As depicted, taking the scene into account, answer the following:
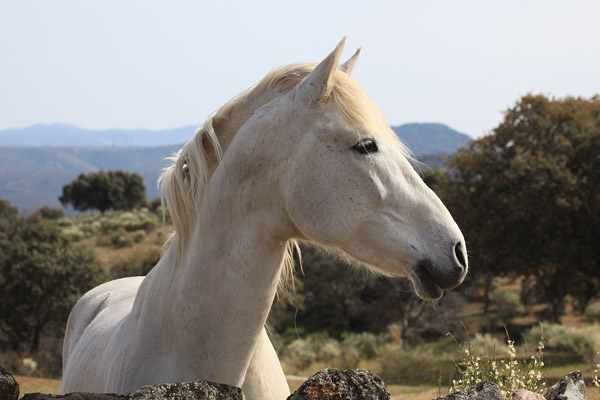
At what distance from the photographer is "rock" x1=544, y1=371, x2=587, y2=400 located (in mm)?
2402

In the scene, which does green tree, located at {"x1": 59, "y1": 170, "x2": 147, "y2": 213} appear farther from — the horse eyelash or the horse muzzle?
the horse muzzle

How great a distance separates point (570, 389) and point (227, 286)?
1733mm

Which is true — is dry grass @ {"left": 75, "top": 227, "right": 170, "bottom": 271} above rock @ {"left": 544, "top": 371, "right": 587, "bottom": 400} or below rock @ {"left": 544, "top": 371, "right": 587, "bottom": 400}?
below

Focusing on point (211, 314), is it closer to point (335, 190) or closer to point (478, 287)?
point (335, 190)

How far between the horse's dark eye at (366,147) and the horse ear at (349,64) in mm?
604

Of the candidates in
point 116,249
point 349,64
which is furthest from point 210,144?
point 116,249

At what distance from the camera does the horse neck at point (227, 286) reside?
7.58ft

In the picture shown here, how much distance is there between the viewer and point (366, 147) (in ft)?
7.29

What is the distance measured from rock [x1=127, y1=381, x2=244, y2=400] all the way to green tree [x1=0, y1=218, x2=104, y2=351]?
73.2 feet

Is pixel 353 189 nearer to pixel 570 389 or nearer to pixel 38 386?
pixel 570 389

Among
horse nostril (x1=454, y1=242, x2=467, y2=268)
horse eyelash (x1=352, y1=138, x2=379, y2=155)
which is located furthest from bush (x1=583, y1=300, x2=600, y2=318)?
horse eyelash (x1=352, y1=138, x2=379, y2=155)

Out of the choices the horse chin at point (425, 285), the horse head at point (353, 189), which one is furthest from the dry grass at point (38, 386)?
the horse chin at point (425, 285)

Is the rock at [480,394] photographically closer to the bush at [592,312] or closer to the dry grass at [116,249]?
the bush at [592,312]

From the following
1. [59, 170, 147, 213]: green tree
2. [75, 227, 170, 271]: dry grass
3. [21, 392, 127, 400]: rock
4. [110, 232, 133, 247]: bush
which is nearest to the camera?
[21, 392, 127, 400]: rock
